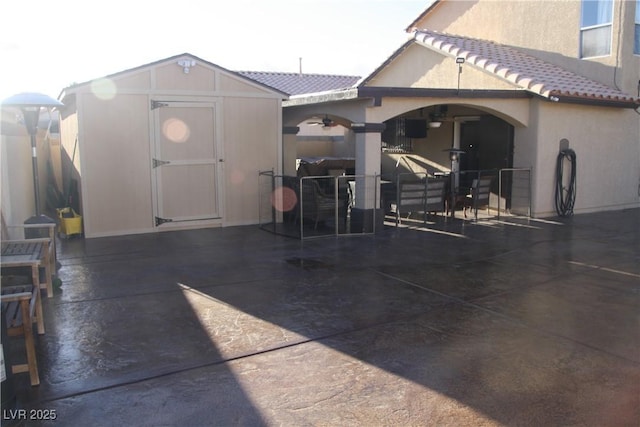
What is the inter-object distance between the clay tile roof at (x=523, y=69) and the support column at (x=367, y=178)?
373 centimetres

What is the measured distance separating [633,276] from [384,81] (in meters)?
9.64

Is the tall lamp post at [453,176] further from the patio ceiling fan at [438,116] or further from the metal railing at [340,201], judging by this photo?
the patio ceiling fan at [438,116]

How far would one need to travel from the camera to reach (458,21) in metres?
16.6

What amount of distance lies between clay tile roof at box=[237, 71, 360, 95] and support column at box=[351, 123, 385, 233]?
7518mm

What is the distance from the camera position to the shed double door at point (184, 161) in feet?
32.1

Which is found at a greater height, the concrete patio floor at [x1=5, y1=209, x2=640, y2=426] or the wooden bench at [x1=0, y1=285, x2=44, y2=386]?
the wooden bench at [x1=0, y1=285, x2=44, y2=386]

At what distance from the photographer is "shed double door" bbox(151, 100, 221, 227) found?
32.1 feet

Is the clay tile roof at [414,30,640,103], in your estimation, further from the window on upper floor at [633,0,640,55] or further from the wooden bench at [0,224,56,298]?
the wooden bench at [0,224,56,298]

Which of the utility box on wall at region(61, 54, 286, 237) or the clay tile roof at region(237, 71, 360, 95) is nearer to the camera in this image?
the utility box on wall at region(61, 54, 286, 237)

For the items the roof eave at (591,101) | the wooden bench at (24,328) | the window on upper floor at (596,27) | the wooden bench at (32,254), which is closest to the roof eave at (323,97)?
the roof eave at (591,101)

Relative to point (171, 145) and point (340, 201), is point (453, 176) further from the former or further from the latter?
point (171, 145)

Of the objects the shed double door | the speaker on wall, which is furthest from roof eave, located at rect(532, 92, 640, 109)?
the shed double door

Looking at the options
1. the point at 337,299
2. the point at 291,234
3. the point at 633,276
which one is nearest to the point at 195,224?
the point at 291,234

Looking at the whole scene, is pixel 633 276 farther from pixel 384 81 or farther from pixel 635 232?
pixel 384 81
